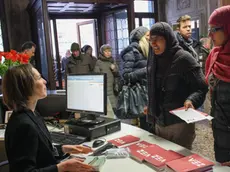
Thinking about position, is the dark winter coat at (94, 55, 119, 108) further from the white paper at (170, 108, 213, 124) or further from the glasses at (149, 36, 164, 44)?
the white paper at (170, 108, 213, 124)

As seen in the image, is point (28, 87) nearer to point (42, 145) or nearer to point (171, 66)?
point (42, 145)

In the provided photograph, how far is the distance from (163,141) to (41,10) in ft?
10.0

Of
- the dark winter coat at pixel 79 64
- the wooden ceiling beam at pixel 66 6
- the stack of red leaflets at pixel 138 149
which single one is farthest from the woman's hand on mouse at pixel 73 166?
the wooden ceiling beam at pixel 66 6

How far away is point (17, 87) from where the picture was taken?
1.29 m

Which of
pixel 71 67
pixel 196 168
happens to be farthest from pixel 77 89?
pixel 71 67

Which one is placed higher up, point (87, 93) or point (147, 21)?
point (147, 21)

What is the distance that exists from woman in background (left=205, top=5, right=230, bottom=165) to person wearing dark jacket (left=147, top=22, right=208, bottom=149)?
0.09m

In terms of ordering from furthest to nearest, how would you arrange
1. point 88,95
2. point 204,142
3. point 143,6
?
1. point 143,6
2. point 204,142
3. point 88,95

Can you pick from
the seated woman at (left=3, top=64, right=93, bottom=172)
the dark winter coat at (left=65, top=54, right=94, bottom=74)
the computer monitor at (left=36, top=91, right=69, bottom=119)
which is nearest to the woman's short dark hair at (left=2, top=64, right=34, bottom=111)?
the seated woman at (left=3, top=64, right=93, bottom=172)

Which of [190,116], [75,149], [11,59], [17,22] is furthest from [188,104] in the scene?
[17,22]

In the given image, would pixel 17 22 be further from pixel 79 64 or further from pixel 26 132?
pixel 26 132

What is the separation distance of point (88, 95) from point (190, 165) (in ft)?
2.93

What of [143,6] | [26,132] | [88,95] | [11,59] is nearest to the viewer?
[26,132]

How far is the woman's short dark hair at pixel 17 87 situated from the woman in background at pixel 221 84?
1104mm
